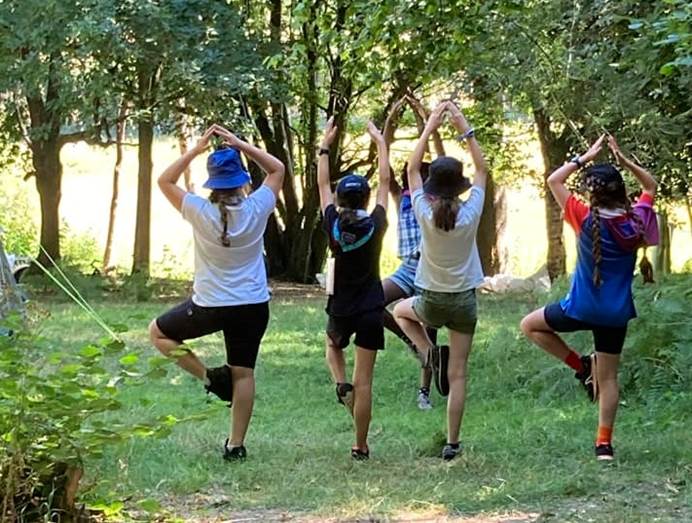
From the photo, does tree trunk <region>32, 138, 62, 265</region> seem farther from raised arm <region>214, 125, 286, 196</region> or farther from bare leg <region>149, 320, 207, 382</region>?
raised arm <region>214, 125, 286, 196</region>

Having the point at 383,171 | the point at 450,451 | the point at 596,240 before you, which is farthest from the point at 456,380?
the point at 383,171

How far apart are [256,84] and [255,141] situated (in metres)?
4.18

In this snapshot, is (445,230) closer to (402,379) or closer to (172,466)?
(172,466)

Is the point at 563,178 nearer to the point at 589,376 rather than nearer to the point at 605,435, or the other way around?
the point at 589,376

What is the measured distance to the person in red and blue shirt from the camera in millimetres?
5363

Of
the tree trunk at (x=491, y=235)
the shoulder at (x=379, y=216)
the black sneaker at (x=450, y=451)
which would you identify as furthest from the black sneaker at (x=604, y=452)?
the tree trunk at (x=491, y=235)

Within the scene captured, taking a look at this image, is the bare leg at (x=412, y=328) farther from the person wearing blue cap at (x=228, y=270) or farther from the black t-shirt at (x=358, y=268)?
the person wearing blue cap at (x=228, y=270)

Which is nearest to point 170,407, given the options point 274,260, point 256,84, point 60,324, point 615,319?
point 615,319

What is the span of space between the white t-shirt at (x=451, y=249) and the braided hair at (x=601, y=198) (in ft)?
2.10

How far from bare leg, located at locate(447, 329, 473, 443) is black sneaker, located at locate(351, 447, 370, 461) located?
47 centimetres

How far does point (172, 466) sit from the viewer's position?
217 inches

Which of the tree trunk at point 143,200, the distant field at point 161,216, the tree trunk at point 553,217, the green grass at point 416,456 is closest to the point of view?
the green grass at point 416,456

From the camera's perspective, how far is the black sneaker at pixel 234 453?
5703 mm

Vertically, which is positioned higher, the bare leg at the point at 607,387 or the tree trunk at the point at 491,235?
the tree trunk at the point at 491,235
